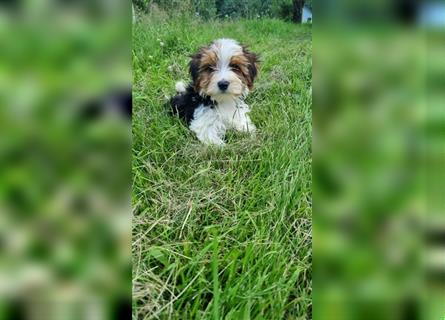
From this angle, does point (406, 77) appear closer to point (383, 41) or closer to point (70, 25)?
point (383, 41)

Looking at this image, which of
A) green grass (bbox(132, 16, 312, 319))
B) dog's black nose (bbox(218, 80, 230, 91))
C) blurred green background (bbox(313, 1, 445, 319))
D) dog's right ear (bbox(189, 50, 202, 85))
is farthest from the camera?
dog's black nose (bbox(218, 80, 230, 91))

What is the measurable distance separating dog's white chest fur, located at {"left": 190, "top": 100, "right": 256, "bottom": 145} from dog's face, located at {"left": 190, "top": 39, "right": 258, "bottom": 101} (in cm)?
4

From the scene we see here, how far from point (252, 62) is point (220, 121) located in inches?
7.2

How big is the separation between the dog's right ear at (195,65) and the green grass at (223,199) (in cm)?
2

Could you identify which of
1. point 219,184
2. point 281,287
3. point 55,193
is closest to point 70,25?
point 55,193

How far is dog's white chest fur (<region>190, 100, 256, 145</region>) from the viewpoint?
1.08 meters

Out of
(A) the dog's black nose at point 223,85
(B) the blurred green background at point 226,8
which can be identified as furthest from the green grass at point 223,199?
(A) the dog's black nose at point 223,85

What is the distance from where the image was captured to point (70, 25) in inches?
24.6

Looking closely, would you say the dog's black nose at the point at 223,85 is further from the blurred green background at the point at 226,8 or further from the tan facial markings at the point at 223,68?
the blurred green background at the point at 226,8

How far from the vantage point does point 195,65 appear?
3.62 ft

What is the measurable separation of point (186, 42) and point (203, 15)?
0.14 metres

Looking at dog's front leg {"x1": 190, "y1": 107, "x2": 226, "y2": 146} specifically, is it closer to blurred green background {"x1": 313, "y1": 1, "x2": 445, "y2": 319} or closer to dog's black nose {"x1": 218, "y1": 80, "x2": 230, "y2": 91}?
dog's black nose {"x1": 218, "y1": 80, "x2": 230, "y2": 91}

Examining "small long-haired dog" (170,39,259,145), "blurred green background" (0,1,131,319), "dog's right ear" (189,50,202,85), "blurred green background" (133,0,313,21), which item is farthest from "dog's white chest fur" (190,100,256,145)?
"blurred green background" (0,1,131,319)

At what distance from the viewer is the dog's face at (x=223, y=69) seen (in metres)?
1.07
